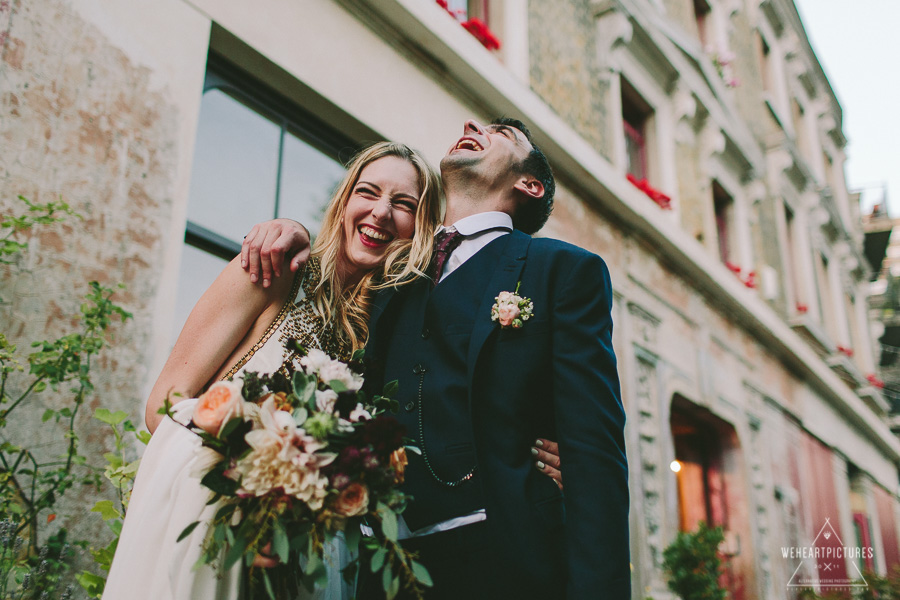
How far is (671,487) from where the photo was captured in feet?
24.1

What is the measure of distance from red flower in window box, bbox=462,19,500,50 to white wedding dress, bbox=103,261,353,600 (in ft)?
17.6

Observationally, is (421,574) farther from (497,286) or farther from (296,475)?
(497,286)

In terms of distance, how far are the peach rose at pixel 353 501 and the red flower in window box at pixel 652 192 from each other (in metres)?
7.51

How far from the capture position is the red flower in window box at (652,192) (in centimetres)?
842

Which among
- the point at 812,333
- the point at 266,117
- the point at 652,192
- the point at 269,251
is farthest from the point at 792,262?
the point at 269,251

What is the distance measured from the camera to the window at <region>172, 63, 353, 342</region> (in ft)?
12.8

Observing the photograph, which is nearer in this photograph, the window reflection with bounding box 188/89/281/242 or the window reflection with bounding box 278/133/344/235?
the window reflection with bounding box 188/89/281/242

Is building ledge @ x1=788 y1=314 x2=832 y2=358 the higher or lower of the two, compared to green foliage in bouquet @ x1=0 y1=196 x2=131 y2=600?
higher

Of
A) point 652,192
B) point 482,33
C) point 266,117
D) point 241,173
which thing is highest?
point 482,33

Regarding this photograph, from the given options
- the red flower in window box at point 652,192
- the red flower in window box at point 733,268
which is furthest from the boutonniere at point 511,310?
the red flower in window box at point 733,268

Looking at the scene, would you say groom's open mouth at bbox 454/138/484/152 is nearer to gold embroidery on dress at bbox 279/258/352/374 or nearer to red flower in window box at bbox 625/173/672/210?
gold embroidery on dress at bbox 279/258/352/374

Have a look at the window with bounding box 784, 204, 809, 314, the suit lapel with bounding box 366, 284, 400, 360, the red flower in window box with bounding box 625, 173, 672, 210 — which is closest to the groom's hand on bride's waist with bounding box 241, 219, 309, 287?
the suit lapel with bounding box 366, 284, 400, 360

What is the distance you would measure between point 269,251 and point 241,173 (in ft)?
7.46

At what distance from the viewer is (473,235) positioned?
235cm
